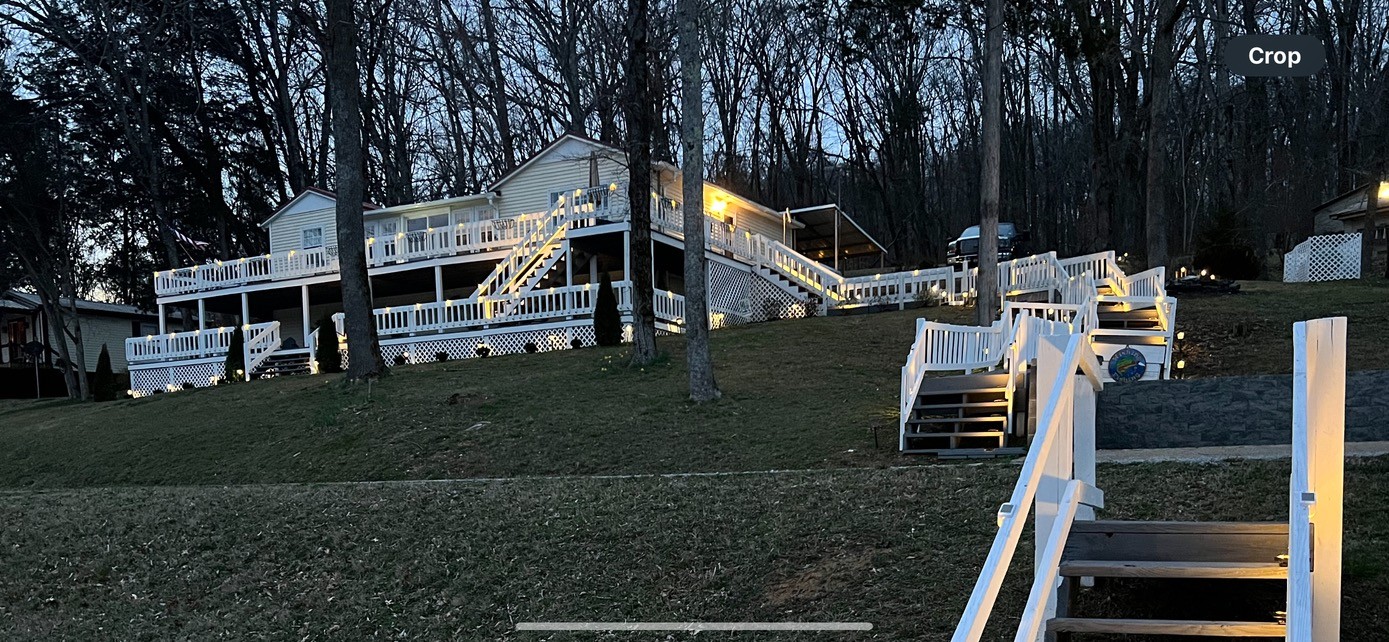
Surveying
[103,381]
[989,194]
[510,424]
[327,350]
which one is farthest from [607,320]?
[103,381]

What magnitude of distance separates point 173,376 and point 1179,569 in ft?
94.9

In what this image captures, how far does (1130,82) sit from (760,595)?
2633cm

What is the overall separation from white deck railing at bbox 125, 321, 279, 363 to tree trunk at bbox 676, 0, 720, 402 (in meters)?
15.7

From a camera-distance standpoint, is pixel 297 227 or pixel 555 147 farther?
pixel 297 227

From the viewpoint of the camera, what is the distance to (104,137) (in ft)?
111

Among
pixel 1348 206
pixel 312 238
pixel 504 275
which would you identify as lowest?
pixel 504 275

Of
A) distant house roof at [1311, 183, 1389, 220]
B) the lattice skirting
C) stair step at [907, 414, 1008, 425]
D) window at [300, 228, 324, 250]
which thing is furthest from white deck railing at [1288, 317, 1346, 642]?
distant house roof at [1311, 183, 1389, 220]

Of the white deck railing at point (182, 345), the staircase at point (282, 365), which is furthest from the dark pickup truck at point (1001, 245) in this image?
the white deck railing at point (182, 345)

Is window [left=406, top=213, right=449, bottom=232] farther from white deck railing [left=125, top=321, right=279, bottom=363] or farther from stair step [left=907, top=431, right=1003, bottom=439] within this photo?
stair step [left=907, top=431, right=1003, bottom=439]

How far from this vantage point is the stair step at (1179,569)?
13.1 feet

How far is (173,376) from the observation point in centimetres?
2784

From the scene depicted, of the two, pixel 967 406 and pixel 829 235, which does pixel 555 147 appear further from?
pixel 967 406

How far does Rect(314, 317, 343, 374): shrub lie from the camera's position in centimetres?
2358

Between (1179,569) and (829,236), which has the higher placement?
(829,236)
